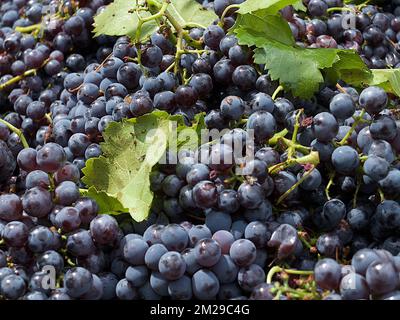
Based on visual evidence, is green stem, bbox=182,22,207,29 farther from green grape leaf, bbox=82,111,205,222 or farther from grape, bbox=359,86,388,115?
grape, bbox=359,86,388,115

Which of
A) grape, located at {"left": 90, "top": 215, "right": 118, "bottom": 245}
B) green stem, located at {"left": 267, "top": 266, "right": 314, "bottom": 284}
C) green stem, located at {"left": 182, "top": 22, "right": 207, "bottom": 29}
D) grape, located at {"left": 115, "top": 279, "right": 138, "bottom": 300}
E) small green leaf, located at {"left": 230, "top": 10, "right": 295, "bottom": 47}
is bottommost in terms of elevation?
grape, located at {"left": 115, "top": 279, "right": 138, "bottom": 300}

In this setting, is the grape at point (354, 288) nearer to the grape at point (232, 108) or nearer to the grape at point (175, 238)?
the grape at point (175, 238)

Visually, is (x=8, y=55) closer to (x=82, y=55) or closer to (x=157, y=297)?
(x=82, y=55)

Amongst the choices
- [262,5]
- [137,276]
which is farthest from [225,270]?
[262,5]

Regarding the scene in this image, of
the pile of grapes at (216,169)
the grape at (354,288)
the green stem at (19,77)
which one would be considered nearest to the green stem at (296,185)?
the pile of grapes at (216,169)

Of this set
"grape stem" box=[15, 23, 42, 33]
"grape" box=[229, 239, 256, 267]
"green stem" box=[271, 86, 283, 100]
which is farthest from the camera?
"grape stem" box=[15, 23, 42, 33]

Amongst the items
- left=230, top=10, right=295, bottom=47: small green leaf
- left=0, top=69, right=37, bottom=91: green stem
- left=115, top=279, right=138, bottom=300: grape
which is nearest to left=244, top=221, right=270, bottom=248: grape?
left=115, top=279, right=138, bottom=300: grape
